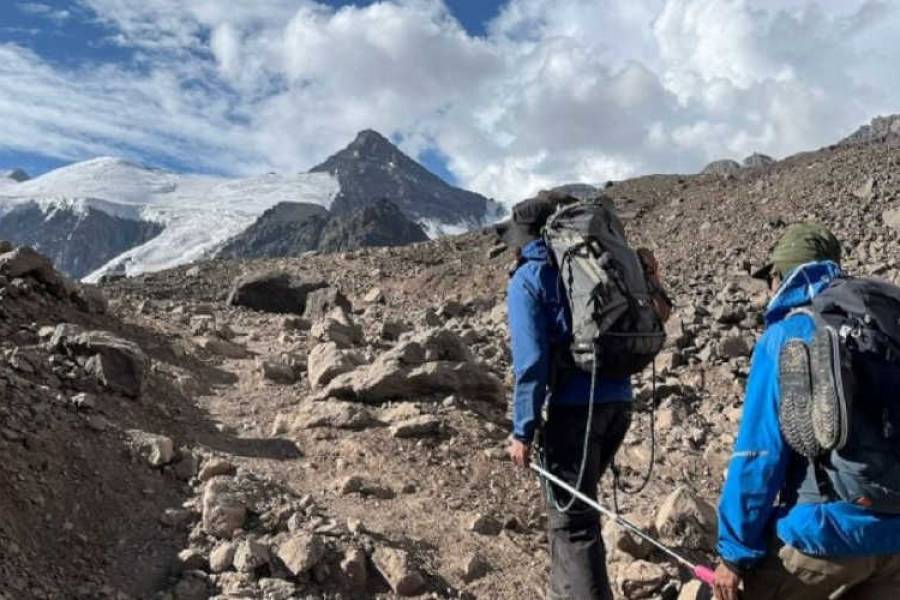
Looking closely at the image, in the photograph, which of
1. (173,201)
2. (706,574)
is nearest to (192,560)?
(706,574)

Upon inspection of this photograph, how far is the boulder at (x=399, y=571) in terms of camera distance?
4.98 m

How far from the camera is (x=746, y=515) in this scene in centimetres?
288

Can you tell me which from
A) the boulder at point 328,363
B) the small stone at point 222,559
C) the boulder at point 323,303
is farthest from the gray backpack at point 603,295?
the boulder at point 323,303

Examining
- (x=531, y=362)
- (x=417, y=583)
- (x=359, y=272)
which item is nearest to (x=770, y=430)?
(x=531, y=362)

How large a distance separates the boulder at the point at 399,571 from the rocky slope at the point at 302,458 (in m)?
0.01

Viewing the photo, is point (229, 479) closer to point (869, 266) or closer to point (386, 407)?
point (386, 407)

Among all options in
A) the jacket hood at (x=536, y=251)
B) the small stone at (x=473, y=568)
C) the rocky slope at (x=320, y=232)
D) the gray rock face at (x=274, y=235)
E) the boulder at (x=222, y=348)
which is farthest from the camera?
the gray rock face at (x=274, y=235)

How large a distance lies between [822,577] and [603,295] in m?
1.55

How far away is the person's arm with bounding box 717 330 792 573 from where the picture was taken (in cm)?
283

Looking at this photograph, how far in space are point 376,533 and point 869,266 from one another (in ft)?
39.9

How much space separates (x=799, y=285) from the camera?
302 cm

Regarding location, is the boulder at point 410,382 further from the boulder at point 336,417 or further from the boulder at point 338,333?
the boulder at point 338,333

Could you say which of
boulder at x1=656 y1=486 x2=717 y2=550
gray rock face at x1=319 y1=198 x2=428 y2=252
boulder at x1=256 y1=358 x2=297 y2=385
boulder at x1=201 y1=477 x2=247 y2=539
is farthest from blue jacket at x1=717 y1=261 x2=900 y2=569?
Result: gray rock face at x1=319 y1=198 x2=428 y2=252

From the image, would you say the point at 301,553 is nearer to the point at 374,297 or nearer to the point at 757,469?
the point at 757,469
